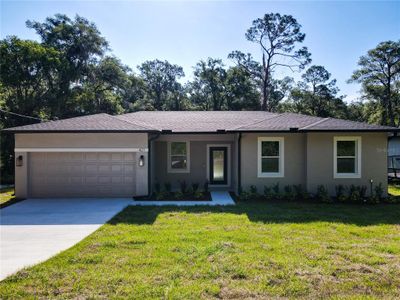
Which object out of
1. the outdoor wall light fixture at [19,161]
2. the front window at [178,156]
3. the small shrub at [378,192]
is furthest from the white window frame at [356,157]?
the outdoor wall light fixture at [19,161]

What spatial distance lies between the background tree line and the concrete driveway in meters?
10.6

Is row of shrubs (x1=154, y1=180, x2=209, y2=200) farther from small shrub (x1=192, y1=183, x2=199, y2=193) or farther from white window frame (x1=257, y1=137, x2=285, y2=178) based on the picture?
white window frame (x1=257, y1=137, x2=285, y2=178)

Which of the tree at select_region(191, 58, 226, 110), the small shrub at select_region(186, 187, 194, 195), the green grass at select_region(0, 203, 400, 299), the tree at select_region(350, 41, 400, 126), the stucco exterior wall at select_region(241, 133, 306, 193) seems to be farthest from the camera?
the tree at select_region(191, 58, 226, 110)

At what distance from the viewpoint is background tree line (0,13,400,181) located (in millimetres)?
22438

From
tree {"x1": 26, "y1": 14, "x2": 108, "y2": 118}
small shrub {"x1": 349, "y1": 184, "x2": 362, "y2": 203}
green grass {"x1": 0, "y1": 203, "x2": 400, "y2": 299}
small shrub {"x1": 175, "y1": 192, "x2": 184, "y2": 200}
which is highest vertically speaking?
→ tree {"x1": 26, "y1": 14, "x2": 108, "y2": 118}

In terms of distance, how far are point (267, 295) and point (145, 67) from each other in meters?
41.0

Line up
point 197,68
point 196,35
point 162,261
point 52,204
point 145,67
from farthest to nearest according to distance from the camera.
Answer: point 145,67 < point 197,68 < point 196,35 < point 52,204 < point 162,261

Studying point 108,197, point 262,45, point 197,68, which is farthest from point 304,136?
point 197,68

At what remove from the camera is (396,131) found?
10906mm

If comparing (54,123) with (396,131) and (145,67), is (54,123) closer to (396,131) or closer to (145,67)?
(396,131)

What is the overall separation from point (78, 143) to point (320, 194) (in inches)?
381

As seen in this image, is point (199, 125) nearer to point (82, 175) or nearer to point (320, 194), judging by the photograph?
point (82, 175)

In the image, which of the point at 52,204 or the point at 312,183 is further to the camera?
the point at 312,183

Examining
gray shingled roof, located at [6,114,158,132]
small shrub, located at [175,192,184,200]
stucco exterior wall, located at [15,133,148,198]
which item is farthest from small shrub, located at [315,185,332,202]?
gray shingled roof, located at [6,114,158,132]
